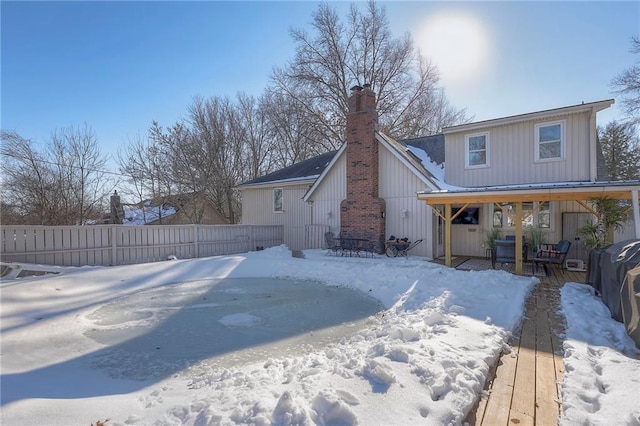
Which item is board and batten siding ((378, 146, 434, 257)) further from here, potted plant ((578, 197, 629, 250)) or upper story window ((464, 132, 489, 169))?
potted plant ((578, 197, 629, 250))

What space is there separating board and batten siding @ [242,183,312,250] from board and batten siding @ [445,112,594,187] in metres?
6.70

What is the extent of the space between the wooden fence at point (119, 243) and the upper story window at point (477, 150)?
896cm

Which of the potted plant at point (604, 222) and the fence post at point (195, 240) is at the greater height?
the potted plant at point (604, 222)

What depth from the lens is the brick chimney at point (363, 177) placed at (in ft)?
39.9

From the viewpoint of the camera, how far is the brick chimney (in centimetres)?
1216

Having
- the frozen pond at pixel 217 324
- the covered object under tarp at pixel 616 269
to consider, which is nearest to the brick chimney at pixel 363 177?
the frozen pond at pixel 217 324

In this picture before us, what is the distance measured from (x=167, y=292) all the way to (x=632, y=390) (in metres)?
8.07

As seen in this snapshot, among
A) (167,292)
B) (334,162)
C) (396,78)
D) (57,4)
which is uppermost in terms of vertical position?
(396,78)

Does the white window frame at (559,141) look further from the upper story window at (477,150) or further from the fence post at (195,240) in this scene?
the fence post at (195,240)

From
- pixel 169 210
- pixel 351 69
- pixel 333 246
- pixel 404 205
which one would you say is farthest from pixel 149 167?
pixel 404 205

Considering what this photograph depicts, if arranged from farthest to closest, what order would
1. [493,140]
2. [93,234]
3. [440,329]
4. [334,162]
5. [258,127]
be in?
1. [258,127]
2. [334,162]
3. [493,140]
4. [93,234]
5. [440,329]

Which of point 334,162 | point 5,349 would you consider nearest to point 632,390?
point 5,349

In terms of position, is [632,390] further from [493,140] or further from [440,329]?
[493,140]

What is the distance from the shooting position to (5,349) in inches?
168
